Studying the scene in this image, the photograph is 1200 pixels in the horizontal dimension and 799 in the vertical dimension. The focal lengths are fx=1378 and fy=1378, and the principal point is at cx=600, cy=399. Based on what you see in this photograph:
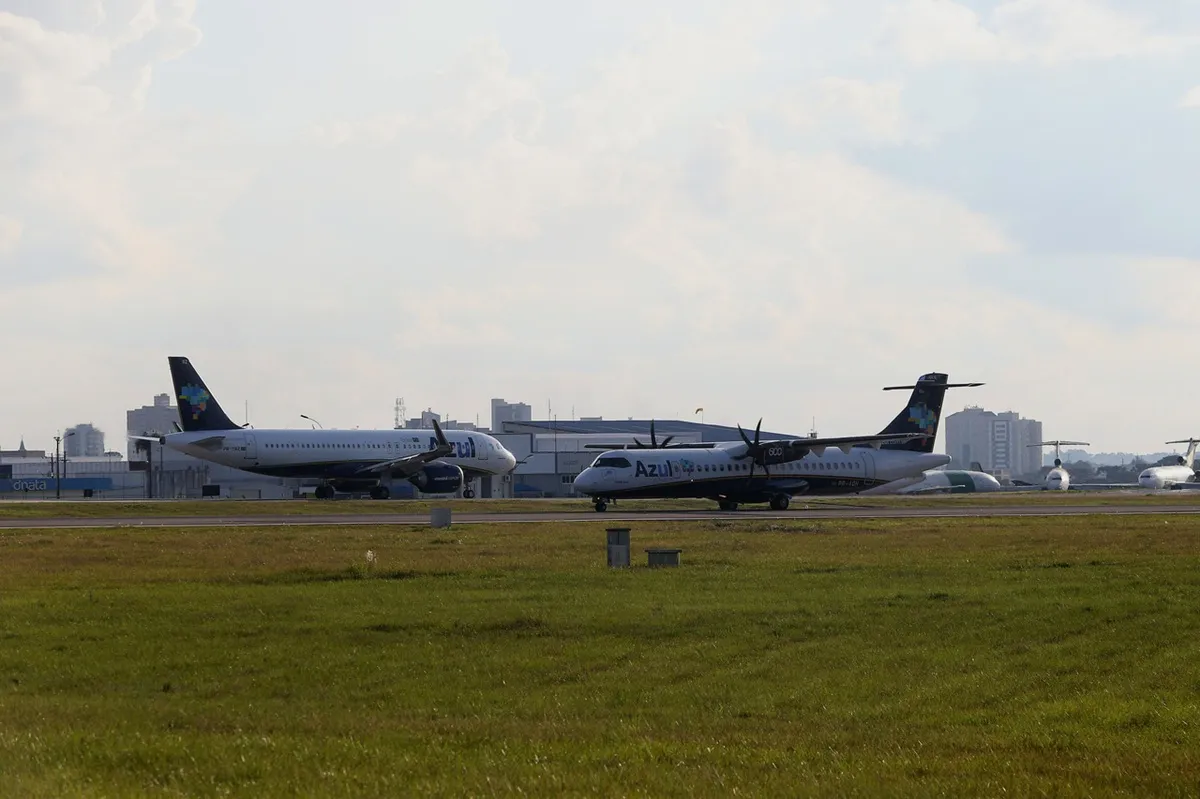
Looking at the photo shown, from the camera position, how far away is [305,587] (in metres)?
28.2


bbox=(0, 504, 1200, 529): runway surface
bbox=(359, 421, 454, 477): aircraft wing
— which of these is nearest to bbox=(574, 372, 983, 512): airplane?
bbox=(0, 504, 1200, 529): runway surface

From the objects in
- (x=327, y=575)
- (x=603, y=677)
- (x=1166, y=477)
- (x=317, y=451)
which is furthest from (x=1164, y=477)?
(x=603, y=677)

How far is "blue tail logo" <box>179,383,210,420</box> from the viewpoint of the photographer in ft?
285

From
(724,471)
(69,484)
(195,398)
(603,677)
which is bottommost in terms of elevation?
(603,677)

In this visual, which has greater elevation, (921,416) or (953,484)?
(921,416)

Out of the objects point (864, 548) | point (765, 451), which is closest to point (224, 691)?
point (864, 548)

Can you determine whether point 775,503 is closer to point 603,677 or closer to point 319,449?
point 319,449

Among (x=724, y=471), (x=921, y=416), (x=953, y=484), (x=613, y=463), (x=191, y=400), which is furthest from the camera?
(x=953, y=484)

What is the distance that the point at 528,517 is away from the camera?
2442 inches

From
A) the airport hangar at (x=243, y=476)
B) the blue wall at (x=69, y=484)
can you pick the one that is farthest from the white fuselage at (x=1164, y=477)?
the blue wall at (x=69, y=484)

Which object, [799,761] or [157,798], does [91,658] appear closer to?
[157,798]

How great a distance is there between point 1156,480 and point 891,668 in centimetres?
13958

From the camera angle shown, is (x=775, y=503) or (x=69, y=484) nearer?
(x=775, y=503)

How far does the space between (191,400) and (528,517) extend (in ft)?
112
